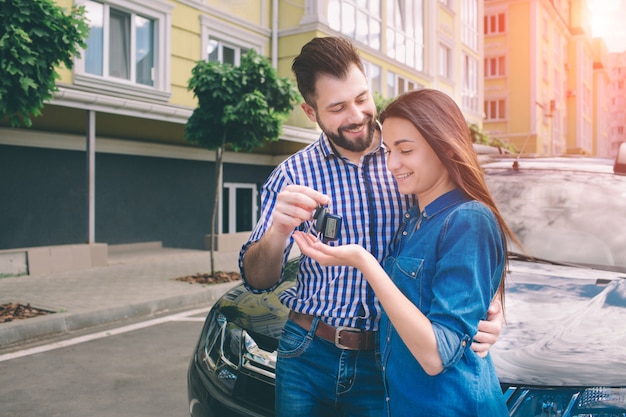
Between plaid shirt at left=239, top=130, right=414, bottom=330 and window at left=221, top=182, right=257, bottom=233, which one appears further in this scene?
window at left=221, top=182, right=257, bottom=233

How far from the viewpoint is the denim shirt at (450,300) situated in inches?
50.1

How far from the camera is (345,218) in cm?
177

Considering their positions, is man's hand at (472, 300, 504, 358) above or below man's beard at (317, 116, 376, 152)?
below

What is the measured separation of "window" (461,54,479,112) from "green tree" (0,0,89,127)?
72.1ft

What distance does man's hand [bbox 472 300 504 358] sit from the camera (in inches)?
55.6

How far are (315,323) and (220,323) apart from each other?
0.98m

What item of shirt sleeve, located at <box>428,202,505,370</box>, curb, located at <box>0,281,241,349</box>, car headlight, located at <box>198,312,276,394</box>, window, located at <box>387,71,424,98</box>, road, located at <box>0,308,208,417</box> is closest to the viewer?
shirt sleeve, located at <box>428,202,505,370</box>

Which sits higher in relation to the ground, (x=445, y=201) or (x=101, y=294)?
(x=445, y=201)

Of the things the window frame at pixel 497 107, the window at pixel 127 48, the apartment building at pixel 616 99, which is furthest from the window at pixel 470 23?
the apartment building at pixel 616 99

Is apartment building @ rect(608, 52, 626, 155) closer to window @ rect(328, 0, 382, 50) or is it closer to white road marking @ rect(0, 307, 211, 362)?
window @ rect(328, 0, 382, 50)

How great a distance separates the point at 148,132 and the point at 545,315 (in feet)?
37.7

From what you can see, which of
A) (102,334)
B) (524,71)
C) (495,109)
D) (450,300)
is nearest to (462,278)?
(450,300)

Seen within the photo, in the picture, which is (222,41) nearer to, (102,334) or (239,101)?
(239,101)

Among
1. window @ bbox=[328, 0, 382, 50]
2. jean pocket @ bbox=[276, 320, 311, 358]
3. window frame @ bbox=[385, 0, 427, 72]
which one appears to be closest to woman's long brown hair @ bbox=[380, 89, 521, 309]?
jean pocket @ bbox=[276, 320, 311, 358]
